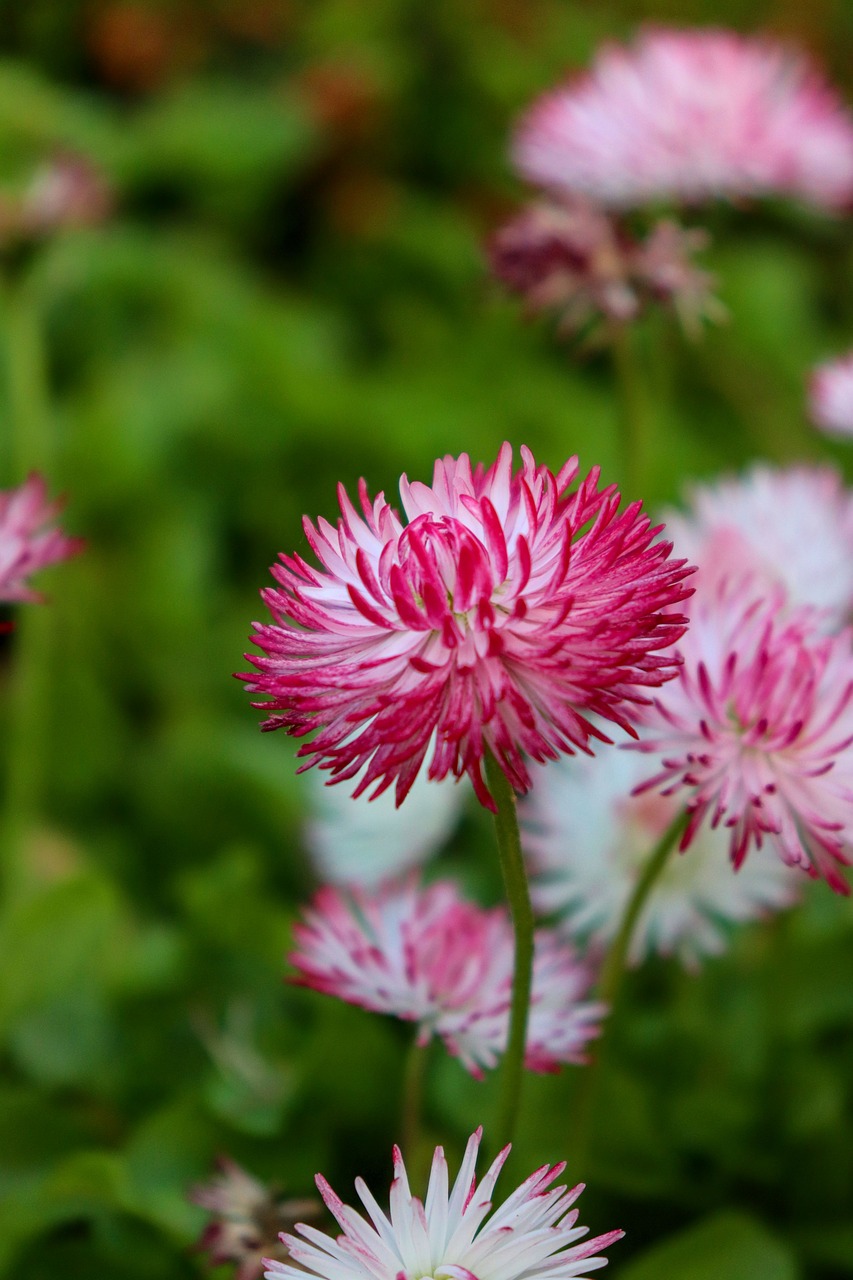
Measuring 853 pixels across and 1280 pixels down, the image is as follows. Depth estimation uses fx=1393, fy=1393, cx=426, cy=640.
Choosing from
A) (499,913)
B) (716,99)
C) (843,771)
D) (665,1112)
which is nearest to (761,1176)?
(665,1112)

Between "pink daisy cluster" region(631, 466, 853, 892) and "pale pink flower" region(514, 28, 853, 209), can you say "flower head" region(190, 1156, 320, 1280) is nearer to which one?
"pink daisy cluster" region(631, 466, 853, 892)

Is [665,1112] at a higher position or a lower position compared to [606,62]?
lower

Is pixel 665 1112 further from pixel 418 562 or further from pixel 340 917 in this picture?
pixel 418 562

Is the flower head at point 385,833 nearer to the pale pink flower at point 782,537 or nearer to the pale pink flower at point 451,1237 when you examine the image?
the pale pink flower at point 782,537

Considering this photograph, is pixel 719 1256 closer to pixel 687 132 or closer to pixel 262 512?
pixel 687 132

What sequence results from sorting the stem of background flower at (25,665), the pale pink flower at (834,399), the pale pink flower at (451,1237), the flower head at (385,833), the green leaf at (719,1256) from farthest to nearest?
the stem of background flower at (25,665)
the flower head at (385,833)
the pale pink flower at (834,399)
the green leaf at (719,1256)
the pale pink flower at (451,1237)

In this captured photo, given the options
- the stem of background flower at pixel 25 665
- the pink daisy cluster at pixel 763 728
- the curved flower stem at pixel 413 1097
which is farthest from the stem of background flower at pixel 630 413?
the stem of background flower at pixel 25 665
